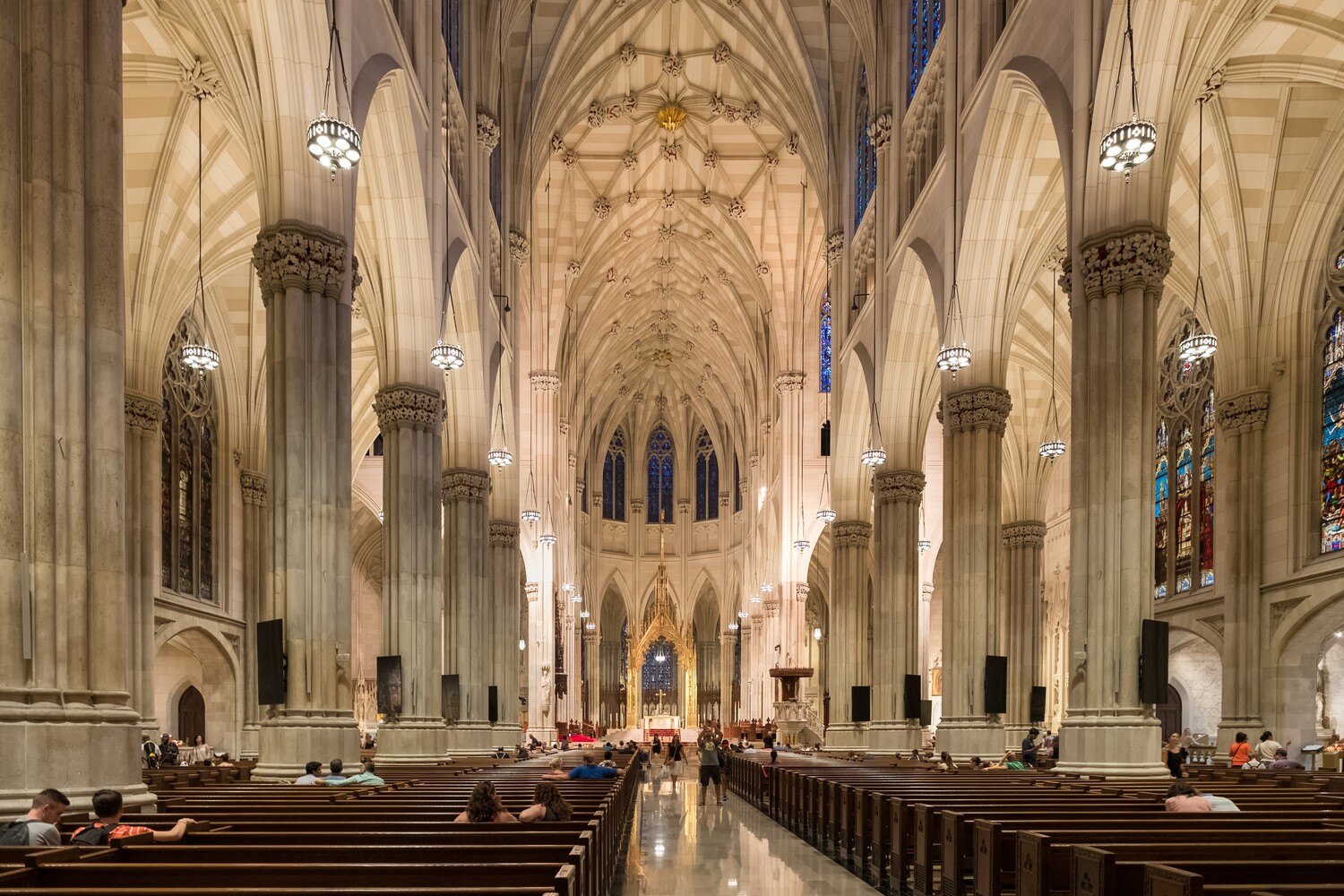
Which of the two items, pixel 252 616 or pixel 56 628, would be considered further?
pixel 252 616

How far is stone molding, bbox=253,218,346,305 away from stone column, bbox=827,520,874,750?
22029mm

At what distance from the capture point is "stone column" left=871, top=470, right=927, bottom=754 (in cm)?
2889

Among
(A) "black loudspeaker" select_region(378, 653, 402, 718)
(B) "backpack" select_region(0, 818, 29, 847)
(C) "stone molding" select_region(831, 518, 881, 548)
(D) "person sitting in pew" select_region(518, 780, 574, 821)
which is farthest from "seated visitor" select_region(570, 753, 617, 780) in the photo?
(C) "stone molding" select_region(831, 518, 881, 548)

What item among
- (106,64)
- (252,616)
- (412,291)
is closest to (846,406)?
(412,291)

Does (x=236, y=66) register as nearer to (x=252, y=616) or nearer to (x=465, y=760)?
(x=465, y=760)

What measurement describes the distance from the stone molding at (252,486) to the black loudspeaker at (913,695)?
1842cm

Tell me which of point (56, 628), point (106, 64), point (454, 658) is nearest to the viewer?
point (56, 628)

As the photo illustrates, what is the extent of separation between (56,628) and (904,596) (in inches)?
915

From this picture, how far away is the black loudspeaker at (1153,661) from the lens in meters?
14.2

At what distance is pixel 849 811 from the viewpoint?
43.9 ft

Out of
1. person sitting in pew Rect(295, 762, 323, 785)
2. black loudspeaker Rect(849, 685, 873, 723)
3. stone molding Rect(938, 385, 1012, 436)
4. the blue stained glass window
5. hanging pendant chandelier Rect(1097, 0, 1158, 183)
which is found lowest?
black loudspeaker Rect(849, 685, 873, 723)

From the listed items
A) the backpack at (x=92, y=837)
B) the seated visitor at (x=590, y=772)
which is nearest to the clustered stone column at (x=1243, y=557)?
the seated visitor at (x=590, y=772)

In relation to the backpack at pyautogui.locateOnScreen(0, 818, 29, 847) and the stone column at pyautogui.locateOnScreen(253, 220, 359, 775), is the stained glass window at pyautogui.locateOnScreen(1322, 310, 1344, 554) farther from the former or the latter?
the backpack at pyautogui.locateOnScreen(0, 818, 29, 847)

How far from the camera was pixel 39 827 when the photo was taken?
6664 mm
